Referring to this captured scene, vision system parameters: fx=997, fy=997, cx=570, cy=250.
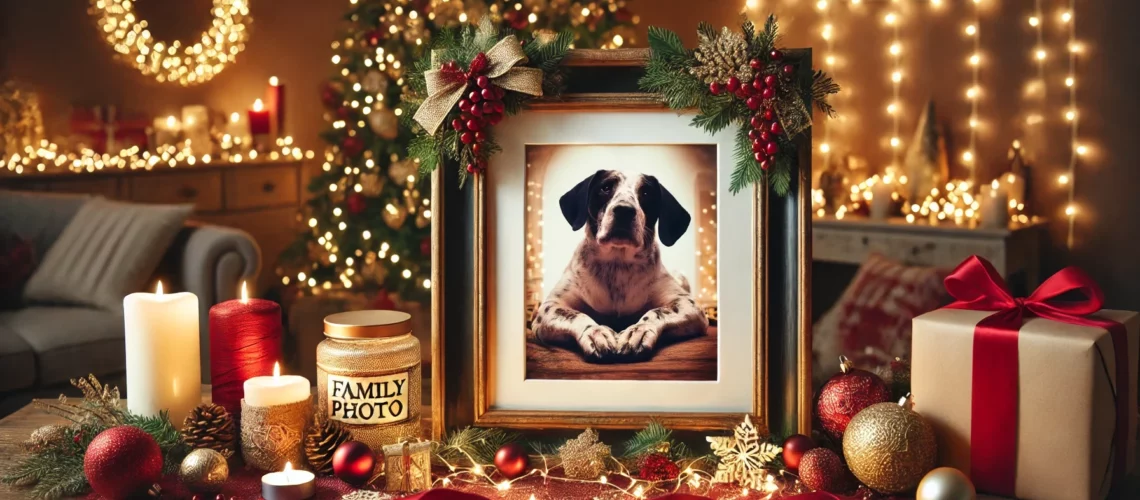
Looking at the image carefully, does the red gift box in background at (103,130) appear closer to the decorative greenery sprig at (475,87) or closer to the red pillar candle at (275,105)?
the red pillar candle at (275,105)

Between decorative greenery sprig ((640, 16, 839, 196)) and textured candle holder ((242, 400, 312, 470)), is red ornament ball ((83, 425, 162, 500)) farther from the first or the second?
decorative greenery sprig ((640, 16, 839, 196))

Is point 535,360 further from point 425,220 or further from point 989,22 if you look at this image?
point 989,22

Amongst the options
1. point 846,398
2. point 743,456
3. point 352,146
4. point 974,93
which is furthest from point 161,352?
point 974,93

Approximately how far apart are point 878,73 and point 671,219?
3002 mm

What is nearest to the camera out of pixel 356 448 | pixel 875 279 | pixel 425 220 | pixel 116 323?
pixel 356 448

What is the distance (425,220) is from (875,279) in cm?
181

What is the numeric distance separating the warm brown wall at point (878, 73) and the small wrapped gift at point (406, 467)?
71.4 inches

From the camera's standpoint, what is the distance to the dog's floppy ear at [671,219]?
1.10 metres

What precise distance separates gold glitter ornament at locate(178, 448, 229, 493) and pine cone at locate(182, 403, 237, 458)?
73 millimetres

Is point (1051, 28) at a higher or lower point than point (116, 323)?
higher

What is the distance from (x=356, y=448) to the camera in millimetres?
1020

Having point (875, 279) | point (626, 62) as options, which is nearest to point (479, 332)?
point (626, 62)

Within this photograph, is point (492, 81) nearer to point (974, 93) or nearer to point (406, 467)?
point (406, 467)

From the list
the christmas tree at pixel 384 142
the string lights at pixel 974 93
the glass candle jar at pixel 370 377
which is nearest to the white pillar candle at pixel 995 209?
the string lights at pixel 974 93
